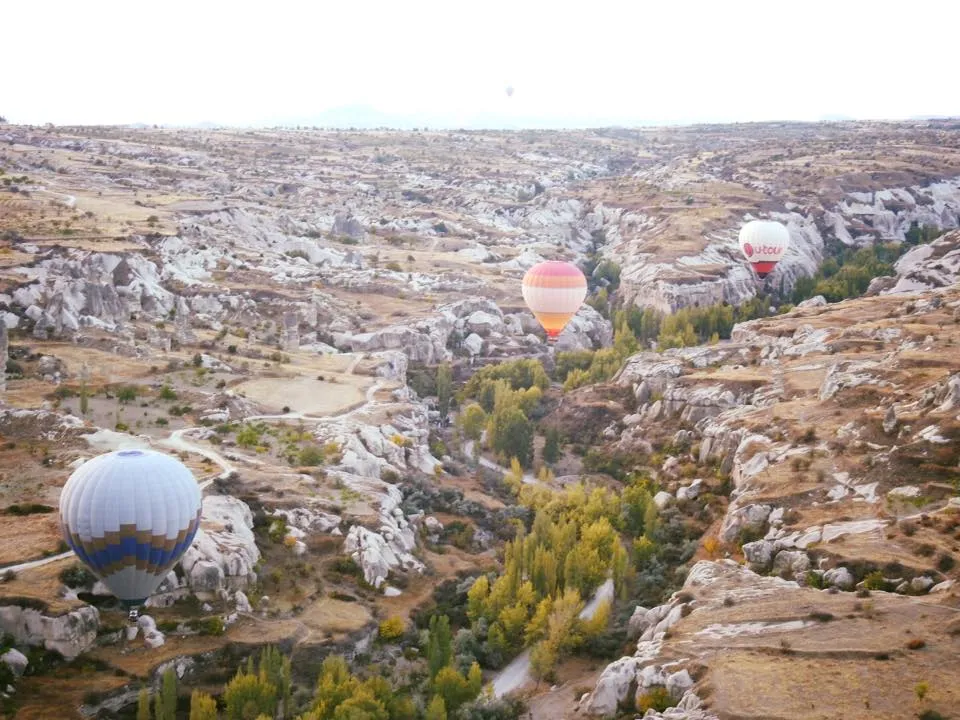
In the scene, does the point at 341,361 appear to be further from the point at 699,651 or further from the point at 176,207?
the point at 699,651

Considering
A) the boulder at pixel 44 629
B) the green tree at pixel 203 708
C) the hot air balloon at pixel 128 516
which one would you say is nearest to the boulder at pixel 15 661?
the boulder at pixel 44 629

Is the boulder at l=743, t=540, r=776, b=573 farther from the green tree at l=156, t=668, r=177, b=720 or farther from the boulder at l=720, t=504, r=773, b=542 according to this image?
the green tree at l=156, t=668, r=177, b=720

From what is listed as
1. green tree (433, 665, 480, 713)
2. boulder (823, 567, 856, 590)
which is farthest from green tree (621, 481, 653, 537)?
green tree (433, 665, 480, 713)

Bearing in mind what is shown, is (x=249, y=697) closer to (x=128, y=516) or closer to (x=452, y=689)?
(x=452, y=689)

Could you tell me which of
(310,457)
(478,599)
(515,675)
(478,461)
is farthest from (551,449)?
(515,675)

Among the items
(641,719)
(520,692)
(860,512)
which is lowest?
(520,692)

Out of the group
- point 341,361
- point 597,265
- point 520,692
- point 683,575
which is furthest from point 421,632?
point 597,265
